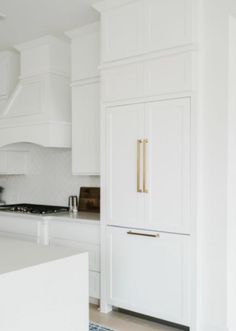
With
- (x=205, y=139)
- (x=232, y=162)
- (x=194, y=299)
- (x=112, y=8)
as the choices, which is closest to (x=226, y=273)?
(x=194, y=299)

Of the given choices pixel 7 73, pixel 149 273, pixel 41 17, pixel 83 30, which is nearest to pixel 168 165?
pixel 149 273

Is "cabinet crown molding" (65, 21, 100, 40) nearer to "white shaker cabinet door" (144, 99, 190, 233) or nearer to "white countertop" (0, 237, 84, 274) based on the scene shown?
"white shaker cabinet door" (144, 99, 190, 233)

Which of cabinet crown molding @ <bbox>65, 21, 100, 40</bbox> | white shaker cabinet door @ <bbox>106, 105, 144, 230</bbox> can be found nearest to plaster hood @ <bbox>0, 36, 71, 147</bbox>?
cabinet crown molding @ <bbox>65, 21, 100, 40</bbox>

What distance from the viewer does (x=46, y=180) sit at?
4.99m

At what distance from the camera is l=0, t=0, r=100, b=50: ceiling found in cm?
343

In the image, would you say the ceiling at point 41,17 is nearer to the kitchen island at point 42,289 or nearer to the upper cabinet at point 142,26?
the upper cabinet at point 142,26

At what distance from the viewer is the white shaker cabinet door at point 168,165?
117 inches

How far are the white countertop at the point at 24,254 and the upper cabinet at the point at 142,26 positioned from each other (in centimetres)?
178

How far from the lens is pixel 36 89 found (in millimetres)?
4375

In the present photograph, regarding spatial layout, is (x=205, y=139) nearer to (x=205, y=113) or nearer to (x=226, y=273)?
(x=205, y=113)

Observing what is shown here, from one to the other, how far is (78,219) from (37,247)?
49.9 inches

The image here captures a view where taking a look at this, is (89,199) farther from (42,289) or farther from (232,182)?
(42,289)

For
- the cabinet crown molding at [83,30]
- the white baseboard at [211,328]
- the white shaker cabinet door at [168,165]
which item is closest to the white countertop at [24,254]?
the white shaker cabinet door at [168,165]

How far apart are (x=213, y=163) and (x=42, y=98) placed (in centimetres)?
222
